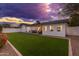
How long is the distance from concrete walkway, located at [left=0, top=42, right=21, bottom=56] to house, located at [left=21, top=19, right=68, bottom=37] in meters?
0.25

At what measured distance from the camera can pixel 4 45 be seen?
80.9 inches

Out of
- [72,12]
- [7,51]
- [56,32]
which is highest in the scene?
[72,12]

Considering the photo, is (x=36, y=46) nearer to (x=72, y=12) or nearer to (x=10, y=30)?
(x=10, y=30)

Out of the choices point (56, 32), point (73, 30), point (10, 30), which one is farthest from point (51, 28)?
point (10, 30)

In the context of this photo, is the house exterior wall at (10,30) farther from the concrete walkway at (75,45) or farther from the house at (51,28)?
the concrete walkway at (75,45)

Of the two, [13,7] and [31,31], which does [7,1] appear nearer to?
[13,7]

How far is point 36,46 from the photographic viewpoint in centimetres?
206

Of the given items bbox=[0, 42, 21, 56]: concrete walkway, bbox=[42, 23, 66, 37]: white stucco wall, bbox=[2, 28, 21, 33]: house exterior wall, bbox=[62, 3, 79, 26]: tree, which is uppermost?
bbox=[62, 3, 79, 26]: tree

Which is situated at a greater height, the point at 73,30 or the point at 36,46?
the point at 73,30

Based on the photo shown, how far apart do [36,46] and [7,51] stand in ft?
1.01

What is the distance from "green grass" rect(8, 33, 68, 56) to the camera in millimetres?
2051

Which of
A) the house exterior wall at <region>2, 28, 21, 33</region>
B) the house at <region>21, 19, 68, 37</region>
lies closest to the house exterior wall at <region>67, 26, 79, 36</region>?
the house at <region>21, 19, 68, 37</region>

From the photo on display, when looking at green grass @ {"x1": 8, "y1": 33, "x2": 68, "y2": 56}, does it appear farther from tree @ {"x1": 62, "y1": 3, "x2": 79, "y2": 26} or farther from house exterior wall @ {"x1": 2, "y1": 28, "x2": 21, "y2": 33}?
tree @ {"x1": 62, "y1": 3, "x2": 79, "y2": 26}

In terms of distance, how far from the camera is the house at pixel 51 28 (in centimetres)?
207
